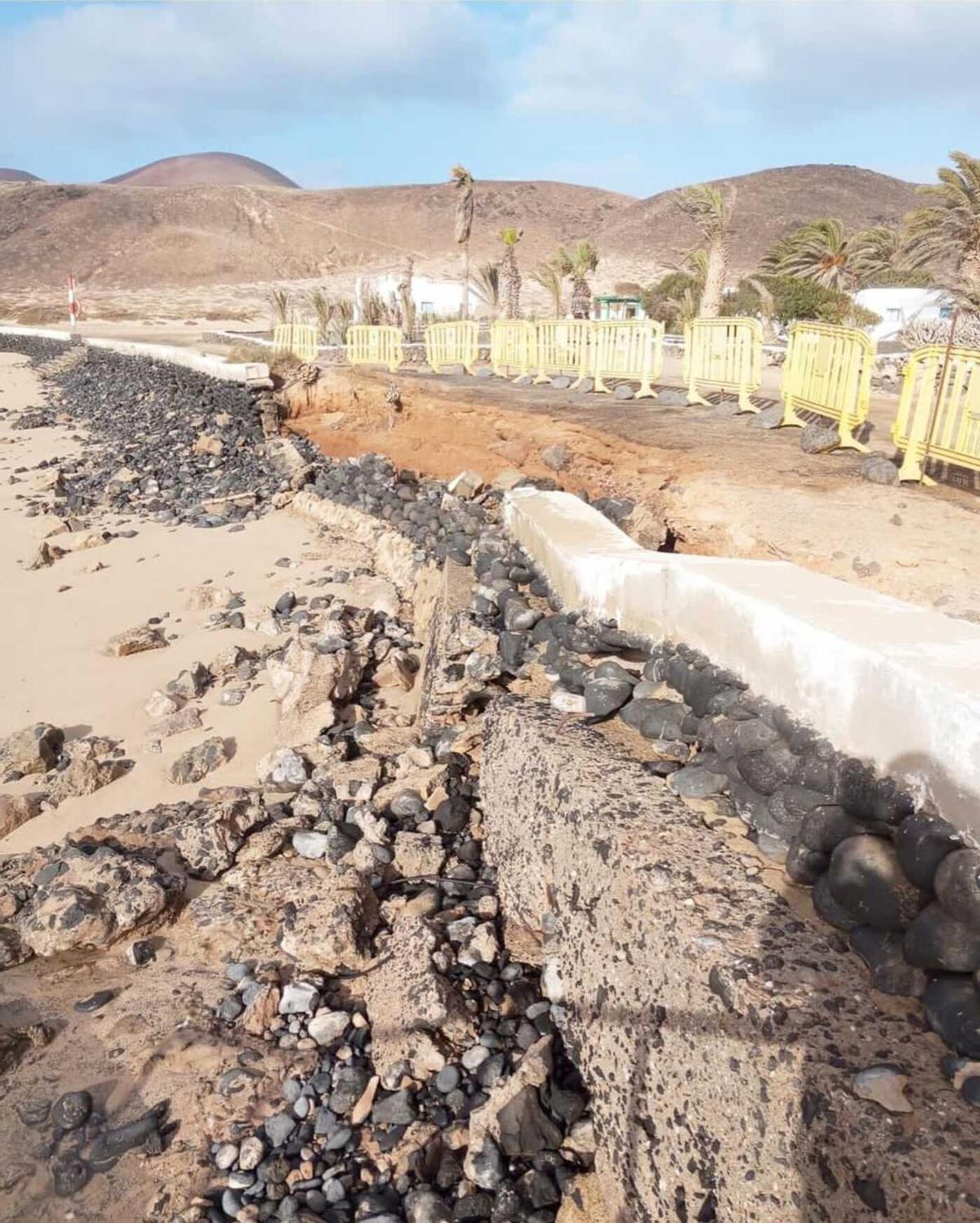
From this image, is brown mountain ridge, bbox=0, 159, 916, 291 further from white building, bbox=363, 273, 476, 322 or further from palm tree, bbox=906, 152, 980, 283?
palm tree, bbox=906, 152, 980, 283

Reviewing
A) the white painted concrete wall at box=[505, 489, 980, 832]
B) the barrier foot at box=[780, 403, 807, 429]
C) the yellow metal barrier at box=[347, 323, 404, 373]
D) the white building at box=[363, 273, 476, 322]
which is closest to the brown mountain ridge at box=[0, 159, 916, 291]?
the white building at box=[363, 273, 476, 322]

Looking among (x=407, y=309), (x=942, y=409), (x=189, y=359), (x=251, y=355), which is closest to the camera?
(x=942, y=409)

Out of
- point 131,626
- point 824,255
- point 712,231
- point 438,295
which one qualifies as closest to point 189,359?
point 712,231

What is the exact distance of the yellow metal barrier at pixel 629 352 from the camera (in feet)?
37.4

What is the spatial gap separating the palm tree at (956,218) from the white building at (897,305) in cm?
1432

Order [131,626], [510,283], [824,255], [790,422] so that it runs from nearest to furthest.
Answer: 1. [131,626]
2. [790,422]
3. [510,283]
4. [824,255]

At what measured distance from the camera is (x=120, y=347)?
85.1ft

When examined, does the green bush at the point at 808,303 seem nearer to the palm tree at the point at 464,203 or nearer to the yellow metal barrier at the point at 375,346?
the palm tree at the point at 464,203

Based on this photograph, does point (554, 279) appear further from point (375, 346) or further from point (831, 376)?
point (831, 376)

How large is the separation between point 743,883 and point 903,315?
3901cm

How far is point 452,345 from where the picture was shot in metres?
18.1

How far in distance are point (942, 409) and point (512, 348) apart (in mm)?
10219

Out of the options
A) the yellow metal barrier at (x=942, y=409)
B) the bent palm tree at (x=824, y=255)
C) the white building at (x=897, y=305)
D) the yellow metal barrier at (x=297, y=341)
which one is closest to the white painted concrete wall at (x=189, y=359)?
the yellow metal barrier at (x=297, y=341)

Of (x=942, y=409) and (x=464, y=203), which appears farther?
(x=464, y=203)
